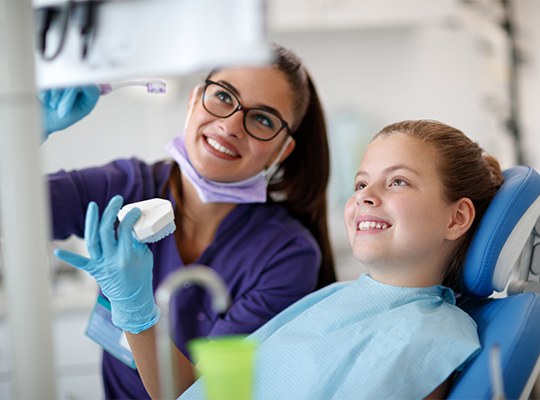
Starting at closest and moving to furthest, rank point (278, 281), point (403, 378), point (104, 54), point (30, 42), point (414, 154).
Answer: point (30, 42), point (104, 54), point (403, 378), point (414, 154), point (278, 281)

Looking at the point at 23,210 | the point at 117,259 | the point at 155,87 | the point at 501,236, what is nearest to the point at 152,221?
the point at 117,259

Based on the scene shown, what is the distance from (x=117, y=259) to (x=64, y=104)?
0.60m

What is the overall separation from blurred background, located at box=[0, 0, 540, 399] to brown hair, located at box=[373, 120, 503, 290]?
1.92 m

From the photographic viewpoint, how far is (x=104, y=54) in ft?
3.79

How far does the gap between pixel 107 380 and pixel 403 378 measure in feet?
3.17

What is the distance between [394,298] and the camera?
4.96 feet

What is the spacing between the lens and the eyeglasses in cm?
177

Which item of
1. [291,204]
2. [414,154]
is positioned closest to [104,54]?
[414,154]

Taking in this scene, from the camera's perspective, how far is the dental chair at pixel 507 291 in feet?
4.18

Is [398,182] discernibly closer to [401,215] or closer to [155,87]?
→ [401,215]

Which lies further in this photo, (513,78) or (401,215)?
(513,78)

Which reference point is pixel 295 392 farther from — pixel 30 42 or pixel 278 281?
pixel 30 42

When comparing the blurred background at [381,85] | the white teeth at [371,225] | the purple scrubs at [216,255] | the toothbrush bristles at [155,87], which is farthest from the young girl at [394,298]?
Result: the blurred background at [381,85]

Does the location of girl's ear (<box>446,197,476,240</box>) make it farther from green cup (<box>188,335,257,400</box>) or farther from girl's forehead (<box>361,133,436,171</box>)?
green cup (<box>188,335,257,400</box>)
